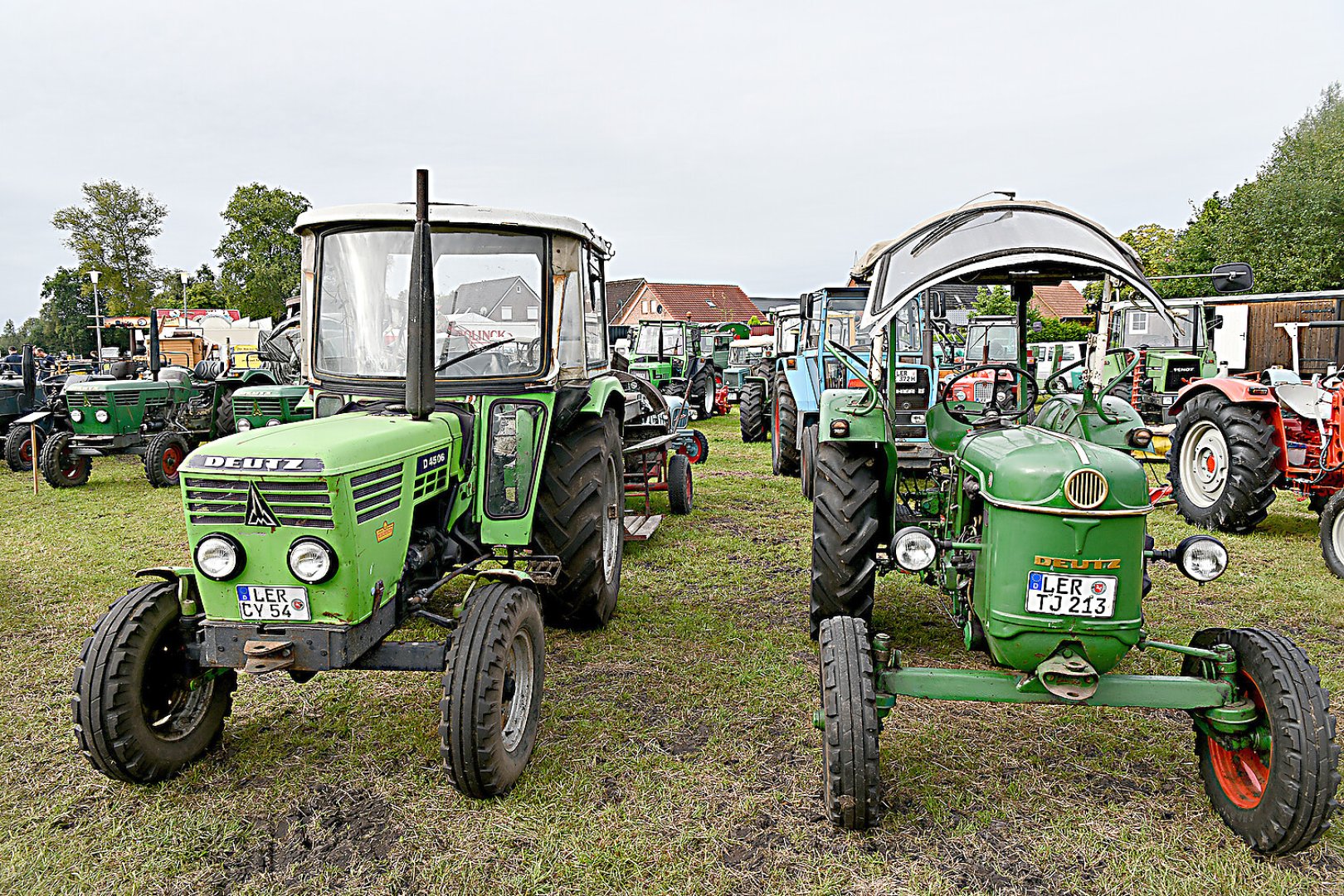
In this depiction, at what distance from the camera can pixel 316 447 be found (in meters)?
2.91

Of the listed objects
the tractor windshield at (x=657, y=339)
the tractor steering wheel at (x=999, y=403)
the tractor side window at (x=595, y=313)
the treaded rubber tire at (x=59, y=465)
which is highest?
the tractor windshield at (x=657, y=339)

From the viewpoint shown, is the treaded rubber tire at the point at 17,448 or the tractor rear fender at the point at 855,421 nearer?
the tractor rear fender at the point at 855,421

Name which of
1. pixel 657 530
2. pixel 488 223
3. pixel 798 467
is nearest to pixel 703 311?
pixel 798 467

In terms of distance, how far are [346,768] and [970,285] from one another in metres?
3.72

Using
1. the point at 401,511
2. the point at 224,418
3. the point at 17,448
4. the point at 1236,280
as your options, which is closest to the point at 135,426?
the point at 224,418

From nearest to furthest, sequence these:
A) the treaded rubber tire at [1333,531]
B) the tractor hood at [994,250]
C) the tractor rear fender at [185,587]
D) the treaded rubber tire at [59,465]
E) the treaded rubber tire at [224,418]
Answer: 1. the tractor rear fender at [185,587]
2. the tractor hood at [994,250]
3. the treaded rubber tire at [1333,531]
4. the treaded rubber tire at [59,465]
5. the treaded rubber tire at [224,418]

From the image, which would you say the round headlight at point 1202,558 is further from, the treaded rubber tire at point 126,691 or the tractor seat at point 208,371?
the tractor seat at point 208,371

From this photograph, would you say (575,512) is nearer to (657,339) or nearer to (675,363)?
(675,363)

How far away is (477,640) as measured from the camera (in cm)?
297

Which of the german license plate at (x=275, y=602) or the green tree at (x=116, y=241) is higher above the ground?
the green tree at (x=116, y=241)

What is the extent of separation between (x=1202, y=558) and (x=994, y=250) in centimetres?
148

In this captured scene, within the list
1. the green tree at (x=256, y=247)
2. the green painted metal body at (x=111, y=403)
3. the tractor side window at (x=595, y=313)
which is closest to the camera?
the tractor side window at (x=595, y=313)

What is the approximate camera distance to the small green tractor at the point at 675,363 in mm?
16031

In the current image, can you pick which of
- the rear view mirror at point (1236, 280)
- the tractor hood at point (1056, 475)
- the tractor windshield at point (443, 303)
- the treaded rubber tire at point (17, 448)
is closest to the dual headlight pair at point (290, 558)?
the tractor windshield at point (443, 303)
